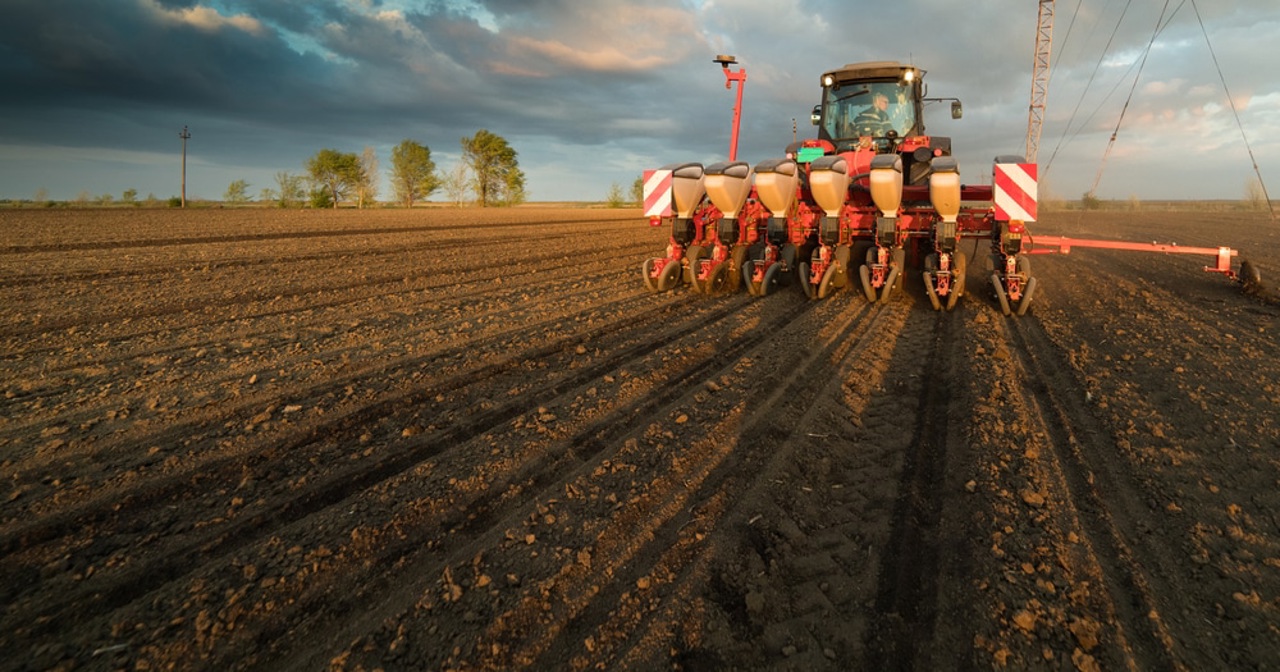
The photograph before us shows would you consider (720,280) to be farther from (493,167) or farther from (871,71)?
(493,167)

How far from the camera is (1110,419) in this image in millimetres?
3580

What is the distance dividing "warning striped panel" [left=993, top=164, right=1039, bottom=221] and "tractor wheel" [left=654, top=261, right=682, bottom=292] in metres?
3.96

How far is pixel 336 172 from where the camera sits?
5709 cm

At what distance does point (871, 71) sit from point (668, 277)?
16.5ft

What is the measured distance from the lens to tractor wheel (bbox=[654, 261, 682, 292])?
26.5 ft

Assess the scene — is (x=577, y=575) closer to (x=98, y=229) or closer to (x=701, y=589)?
(x=701, y=589)

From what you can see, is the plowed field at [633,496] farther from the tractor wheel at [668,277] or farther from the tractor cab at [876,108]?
the tractor cab at [876,108]

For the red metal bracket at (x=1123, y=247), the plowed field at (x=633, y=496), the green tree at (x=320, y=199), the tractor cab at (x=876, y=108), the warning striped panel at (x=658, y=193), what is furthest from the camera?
the green tree at (x=320, y=199)

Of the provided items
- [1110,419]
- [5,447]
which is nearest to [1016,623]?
[1110,419]

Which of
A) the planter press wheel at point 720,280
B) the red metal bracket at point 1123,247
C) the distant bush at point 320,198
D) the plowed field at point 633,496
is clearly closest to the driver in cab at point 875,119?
the red metal bracket at point 1123,247

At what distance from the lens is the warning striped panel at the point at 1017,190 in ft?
22.0

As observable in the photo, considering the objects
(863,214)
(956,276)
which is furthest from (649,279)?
(956,276)

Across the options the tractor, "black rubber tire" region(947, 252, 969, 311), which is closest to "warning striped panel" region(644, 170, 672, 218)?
the tractor

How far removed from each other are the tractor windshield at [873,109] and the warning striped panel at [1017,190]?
3.14 meters
